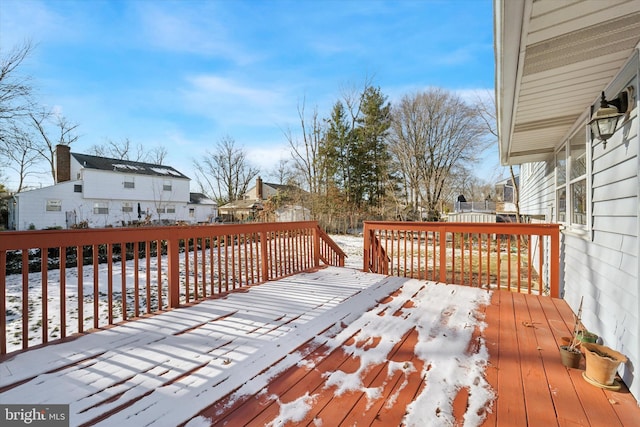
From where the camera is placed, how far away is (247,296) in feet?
11.9

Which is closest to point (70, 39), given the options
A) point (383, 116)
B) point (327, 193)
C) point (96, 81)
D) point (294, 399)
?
point (96, 81)

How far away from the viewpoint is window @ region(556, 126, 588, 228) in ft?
10.5

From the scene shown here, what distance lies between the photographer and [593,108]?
2799 millimetres

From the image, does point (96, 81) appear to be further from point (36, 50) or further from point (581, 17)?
point (581, 17)

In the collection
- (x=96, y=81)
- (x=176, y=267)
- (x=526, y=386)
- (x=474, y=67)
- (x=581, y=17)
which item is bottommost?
(x=526, y=386)

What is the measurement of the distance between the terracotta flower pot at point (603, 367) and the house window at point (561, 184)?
3028 millimetres

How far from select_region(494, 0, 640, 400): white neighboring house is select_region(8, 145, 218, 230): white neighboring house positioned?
1690cm

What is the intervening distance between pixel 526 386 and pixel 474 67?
45.5 ft

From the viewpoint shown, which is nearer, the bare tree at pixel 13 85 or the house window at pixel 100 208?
the bare tree at pixel 13 85

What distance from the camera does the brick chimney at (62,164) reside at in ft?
64.4

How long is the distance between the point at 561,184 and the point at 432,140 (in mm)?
14862

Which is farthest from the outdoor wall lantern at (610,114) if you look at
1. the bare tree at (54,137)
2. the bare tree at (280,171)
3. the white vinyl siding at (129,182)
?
the bare tree at (54,137)

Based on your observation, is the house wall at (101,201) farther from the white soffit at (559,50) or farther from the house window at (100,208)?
the white soffit at (559,50)

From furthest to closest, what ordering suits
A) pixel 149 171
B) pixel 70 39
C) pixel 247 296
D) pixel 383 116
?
pixel 149 171 → pixel 383 116 → pixel 70 39 → pixel 247 296
